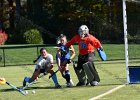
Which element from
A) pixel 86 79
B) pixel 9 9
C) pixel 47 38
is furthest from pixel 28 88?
pixel 9 9

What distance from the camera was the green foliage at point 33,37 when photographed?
48219 mm

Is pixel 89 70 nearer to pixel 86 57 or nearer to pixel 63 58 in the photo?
pixel 86 57

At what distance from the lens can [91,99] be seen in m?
12.6

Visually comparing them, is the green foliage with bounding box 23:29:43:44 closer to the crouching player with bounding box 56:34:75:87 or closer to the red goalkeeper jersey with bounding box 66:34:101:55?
the crouching player with bounding box 56:34:75:87

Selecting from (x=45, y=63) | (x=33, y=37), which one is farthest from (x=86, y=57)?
(x=33, y=37)

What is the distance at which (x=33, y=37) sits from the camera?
48531 millimetres

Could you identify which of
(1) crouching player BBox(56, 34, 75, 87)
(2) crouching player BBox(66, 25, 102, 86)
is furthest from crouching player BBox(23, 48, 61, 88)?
(2) crouching player BBox(66, 25, 102, 86)

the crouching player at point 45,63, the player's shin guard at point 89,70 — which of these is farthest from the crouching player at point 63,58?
the player's shin guard at point 89,70

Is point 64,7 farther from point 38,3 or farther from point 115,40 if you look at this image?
point 115,40

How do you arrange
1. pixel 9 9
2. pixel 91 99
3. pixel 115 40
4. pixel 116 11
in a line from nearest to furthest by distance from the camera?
pixel 91 99 → pixel 115 40 → pixel 116 11 → pixel 9 9

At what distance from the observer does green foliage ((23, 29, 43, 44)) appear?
48.2 meters

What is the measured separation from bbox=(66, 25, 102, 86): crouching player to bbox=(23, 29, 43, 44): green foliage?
3221 centimetres

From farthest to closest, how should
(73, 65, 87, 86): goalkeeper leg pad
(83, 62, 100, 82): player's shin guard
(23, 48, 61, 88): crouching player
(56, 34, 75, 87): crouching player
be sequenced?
(56, 34, 75, 87): crouching player, (73, 65, 87, 86): goalkeeper leg pad, (23, 48, 61, 88): crouching player, (83, 62, 100, 82): player's shin guard

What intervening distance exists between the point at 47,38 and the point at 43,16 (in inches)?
111
